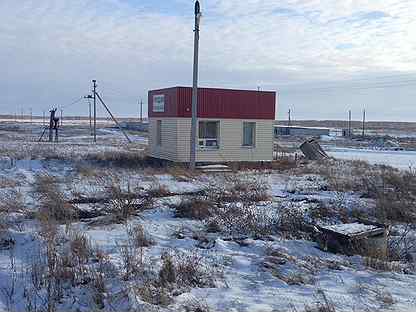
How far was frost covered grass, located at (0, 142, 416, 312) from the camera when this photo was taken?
231 inches

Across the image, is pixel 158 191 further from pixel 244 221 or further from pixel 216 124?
pixel 216 124

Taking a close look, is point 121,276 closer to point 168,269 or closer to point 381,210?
point 168,269

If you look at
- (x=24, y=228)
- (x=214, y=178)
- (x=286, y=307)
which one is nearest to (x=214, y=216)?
(x=24, y=228)

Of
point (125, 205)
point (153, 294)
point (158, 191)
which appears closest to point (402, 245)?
point (153, 294)

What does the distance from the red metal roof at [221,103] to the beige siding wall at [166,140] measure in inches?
Answer: 16.8

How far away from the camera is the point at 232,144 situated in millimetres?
23328

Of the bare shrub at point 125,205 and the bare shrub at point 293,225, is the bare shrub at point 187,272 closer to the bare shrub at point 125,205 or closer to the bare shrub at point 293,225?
the bare shrub at point 293,225

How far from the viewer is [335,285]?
259 inches

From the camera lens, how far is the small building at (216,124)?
2230 centimetres

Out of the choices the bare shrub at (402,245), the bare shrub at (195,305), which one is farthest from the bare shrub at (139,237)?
the bare shrub at (402,245)

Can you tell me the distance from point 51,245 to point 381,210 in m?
7.87

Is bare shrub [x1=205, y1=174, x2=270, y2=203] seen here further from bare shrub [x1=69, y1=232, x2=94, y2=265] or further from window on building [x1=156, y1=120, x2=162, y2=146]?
window on building [x1=156, y1=120, x2=162, y2=146]

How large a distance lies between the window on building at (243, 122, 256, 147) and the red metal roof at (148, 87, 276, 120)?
448 millimetres

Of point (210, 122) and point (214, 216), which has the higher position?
point (210, 122)
